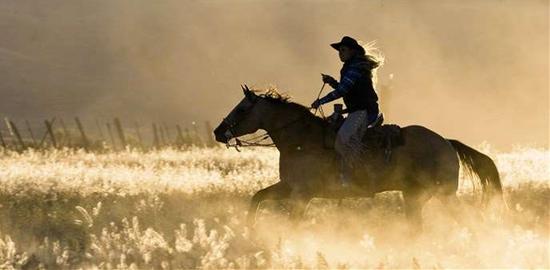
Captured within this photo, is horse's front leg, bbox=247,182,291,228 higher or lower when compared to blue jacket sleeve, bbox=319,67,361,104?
lower

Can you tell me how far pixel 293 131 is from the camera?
508 inches

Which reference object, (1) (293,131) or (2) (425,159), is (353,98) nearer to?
(1) (293,131)

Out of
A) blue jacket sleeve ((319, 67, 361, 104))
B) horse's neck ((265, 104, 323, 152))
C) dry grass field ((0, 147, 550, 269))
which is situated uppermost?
blue jacket sleeve ((319, 67, 361, 104))

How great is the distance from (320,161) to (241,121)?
48.2 inches

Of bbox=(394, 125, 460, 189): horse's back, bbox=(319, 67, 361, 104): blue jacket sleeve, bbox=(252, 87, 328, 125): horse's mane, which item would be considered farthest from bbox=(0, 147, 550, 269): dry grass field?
bbox=(319, 67, 361, 104): blue jacket sleeve

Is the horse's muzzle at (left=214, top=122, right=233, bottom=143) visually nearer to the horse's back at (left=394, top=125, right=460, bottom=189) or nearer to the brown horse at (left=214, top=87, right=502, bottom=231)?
the brown horse at (left=214, top=87, right=502, bottom=231)

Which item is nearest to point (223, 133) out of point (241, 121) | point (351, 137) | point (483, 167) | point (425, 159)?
point (241, 121)

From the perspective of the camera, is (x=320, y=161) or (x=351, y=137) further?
(x=320, y=161)

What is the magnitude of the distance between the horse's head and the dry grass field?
120cm

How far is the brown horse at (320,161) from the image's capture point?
41.7 ft

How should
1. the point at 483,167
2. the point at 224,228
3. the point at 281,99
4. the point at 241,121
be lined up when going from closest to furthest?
1. the point at 241,121
2. the point at 281,99
3. the point at 224,228
4. the point at 483,167

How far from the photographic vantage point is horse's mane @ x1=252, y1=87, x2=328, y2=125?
1302cm

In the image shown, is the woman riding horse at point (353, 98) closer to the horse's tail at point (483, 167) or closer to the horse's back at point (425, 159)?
the horse's back at point (425, 159)

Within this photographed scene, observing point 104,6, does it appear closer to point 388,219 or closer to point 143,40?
point 143,40
